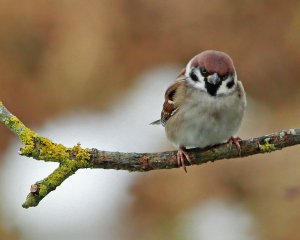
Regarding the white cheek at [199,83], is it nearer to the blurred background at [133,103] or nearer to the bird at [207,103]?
the bird at [207,103]

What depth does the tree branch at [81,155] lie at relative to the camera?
80.9 inches

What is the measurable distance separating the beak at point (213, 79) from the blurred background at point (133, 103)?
77.5 inches

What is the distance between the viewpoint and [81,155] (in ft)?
7.07

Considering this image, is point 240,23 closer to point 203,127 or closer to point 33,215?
point 33,215

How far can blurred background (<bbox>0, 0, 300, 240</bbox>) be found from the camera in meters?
4.64

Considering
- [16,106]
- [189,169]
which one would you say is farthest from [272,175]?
[16,106]

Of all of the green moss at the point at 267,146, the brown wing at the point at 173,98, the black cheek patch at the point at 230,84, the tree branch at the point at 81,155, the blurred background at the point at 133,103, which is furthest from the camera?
the blurred background at the point at 133,103

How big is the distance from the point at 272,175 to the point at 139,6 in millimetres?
2091

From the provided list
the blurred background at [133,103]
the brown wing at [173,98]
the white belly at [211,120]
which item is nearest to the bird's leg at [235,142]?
the white belly at [211,120]

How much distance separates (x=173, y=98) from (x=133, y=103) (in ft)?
9.15

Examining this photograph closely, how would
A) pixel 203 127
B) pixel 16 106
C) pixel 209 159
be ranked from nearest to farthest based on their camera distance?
1. pixel 209 159
2. pixel 203 127
3. pixel 16 106

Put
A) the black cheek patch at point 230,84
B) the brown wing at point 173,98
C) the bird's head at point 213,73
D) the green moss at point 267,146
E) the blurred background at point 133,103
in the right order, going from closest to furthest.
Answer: the green moss at point 267,146 < the bird's head at point 213,73 < the black cheek patch at point 230,84 < the brown wing at point 173,98 < the blurred background at point 133,103

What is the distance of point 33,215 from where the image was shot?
186 inches

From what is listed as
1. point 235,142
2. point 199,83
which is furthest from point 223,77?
point 235,142
